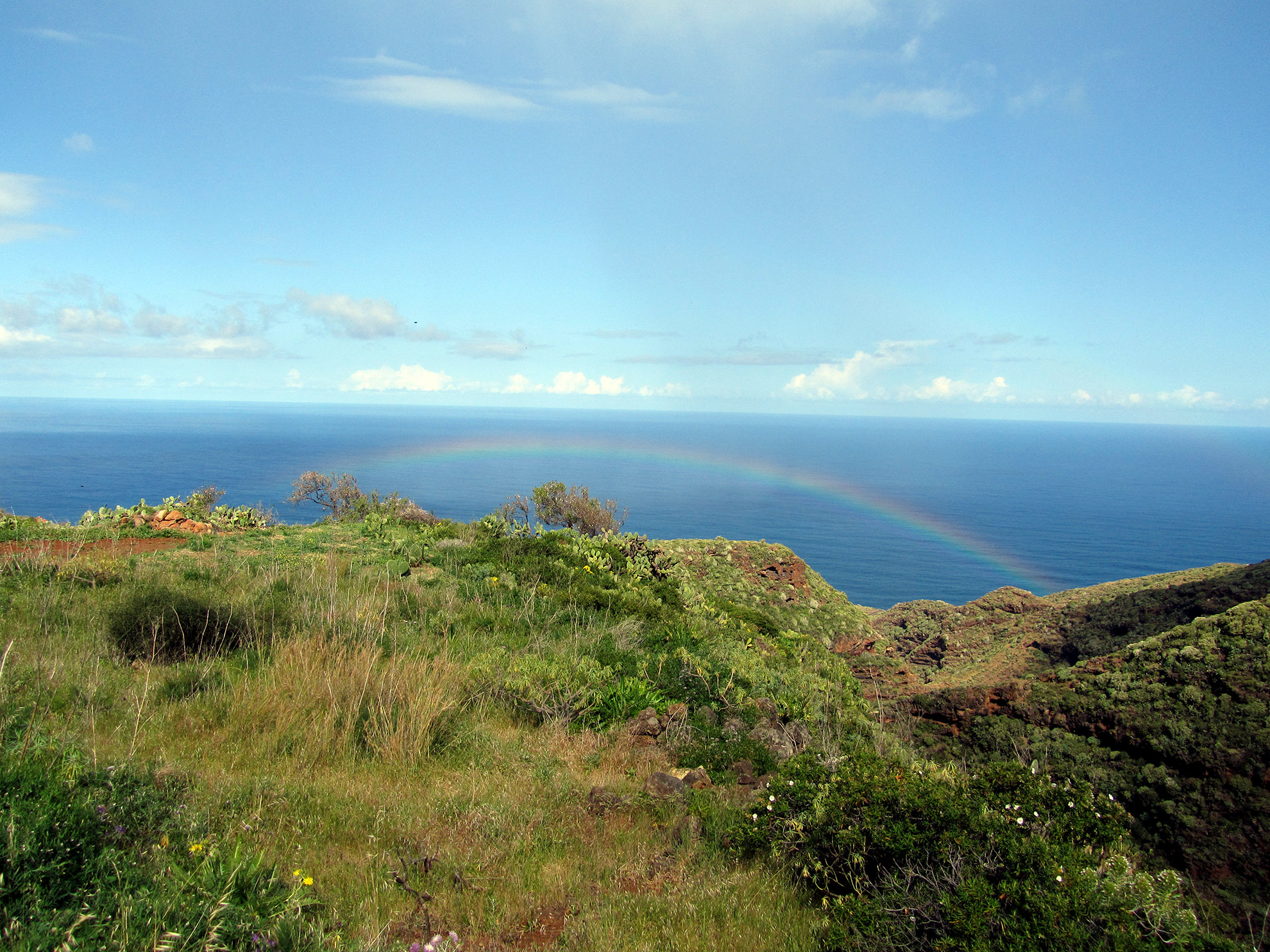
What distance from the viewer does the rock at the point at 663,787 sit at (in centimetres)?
495

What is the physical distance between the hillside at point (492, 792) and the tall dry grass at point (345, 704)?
3 centimetres

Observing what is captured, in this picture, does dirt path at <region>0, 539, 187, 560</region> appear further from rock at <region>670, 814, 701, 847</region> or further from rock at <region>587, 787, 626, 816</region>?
rock at <region>670, 814, 701, 847</region>

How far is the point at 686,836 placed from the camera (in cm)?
433

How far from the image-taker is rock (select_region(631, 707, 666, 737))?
20.6ft

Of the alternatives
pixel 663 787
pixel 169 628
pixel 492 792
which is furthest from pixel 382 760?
pixel 169 628

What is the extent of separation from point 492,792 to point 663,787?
50.8 inches

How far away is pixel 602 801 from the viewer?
4.73m

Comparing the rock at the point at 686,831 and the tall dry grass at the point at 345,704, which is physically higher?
the tall dry grass at the point at 345,704

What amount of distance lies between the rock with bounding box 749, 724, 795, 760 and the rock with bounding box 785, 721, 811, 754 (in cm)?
5

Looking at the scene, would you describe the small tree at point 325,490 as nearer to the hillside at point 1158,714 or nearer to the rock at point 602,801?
the hillside at point 1158,714

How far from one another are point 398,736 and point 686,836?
2.37 meters

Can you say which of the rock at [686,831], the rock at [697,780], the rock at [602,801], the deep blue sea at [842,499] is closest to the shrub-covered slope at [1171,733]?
the rock at [697,780]

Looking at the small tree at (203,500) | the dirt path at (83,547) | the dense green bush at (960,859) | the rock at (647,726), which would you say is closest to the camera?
the dense green bush at (960,859)

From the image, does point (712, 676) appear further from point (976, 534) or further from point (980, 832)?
point (976, 534)
